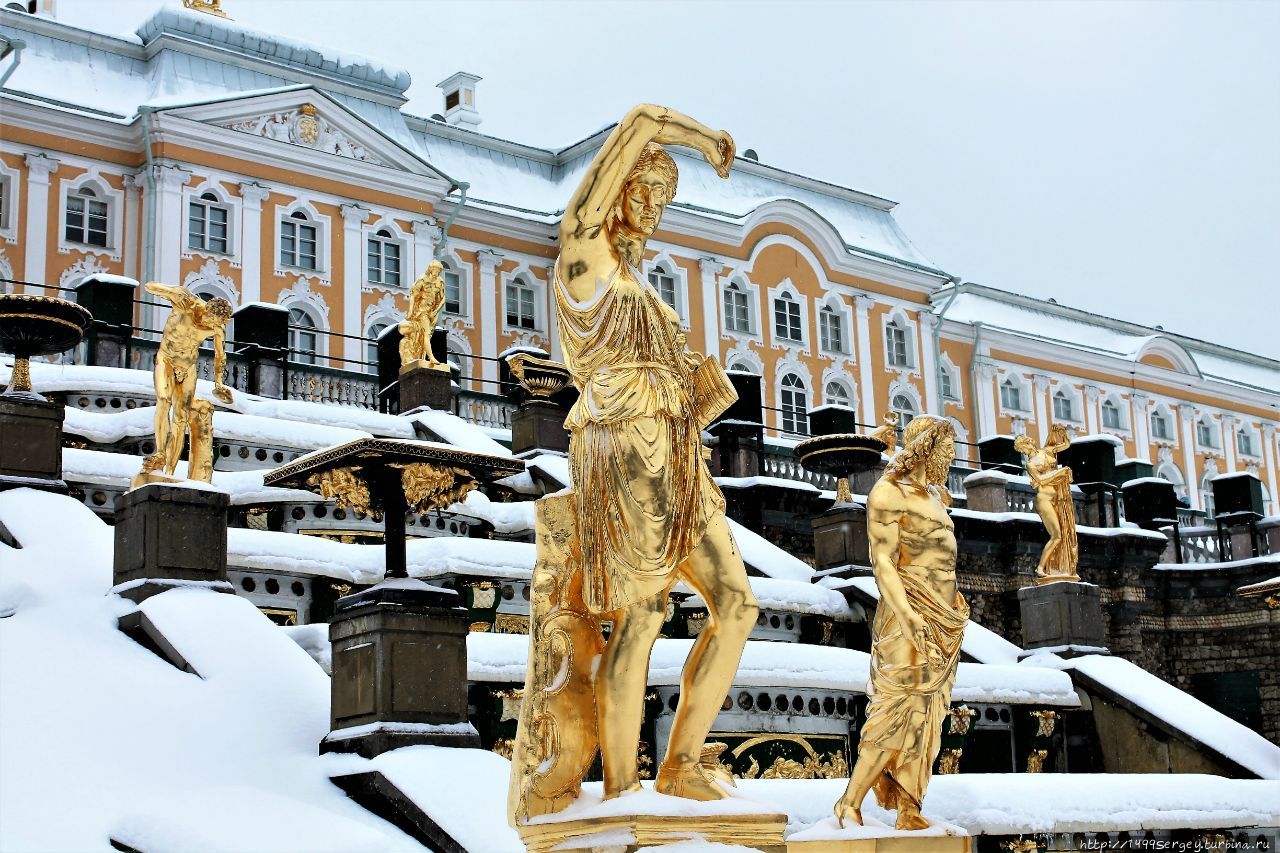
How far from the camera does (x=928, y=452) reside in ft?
29.0

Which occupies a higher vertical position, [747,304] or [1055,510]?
[747,304]

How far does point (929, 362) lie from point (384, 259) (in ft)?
55.2

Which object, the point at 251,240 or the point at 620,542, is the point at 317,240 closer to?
the point at 251,240

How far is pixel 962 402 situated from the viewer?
48.6 meters

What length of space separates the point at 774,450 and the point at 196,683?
14.2 meters

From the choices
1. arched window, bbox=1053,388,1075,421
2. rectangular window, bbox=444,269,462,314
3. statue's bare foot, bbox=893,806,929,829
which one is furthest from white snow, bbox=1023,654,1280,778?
arched window, bbox=1053,388,1075,421

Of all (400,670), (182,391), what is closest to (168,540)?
(400,670)

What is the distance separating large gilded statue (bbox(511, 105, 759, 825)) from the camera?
6.25 meters

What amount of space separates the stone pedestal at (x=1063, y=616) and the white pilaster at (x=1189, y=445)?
38.7 metres

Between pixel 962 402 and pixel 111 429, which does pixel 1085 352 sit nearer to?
pixel 962 402

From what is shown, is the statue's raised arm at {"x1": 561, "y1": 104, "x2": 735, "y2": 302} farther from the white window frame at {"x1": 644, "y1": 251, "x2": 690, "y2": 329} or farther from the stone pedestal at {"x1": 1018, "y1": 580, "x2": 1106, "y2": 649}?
the white window frame at {"x1": 644, "y1": 251, "x2": 690, "y2": 329}

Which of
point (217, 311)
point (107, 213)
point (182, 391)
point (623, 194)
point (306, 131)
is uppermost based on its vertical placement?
point (306, 131)

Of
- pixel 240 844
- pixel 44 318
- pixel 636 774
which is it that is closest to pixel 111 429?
pixel 44 318

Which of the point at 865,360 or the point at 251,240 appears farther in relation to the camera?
the point at 865,360
